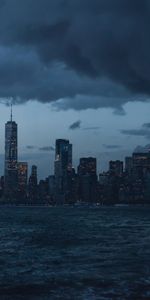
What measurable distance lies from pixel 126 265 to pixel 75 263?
5.10 meters

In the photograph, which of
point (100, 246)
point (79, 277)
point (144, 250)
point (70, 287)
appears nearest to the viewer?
point (70, 287)

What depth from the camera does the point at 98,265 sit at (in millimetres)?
53656

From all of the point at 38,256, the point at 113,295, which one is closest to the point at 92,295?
the point at 113,295

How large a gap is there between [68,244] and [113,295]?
1713 inches

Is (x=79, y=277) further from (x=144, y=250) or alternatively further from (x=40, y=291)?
(x=144, y=250)

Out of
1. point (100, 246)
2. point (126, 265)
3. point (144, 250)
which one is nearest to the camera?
point (126, 265)

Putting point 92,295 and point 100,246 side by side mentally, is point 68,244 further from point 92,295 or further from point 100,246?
point 92,295

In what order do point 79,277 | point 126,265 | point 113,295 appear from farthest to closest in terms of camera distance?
1. point 126,265
2. point 79,277
3. point 113,295

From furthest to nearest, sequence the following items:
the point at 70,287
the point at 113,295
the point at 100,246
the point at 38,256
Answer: the point at 100,246
the point at 38,256
the point at 70,287
the point at 113,295

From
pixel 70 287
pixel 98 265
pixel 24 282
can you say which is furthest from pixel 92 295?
pixel 98 265

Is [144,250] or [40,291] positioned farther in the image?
[144,250]

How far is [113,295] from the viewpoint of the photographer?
1454 inches

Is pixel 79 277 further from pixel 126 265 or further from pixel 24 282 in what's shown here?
pixel 126 265

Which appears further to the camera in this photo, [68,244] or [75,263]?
[68,244]
